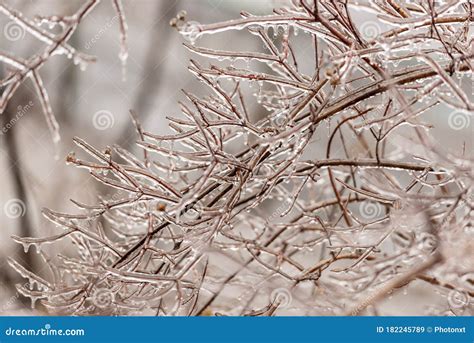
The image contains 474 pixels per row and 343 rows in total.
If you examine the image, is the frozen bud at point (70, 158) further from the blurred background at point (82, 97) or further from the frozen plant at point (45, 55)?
the blurred background at point (82, 97)

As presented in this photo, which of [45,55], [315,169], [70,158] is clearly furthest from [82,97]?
[45,55]

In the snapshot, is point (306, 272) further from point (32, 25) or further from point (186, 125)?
point (32, 25)

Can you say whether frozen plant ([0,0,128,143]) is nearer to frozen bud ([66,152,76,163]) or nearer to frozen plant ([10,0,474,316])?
frozen plant ([10,0,474,316])

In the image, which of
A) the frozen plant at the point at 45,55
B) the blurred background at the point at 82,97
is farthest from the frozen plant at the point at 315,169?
the blurred background at the point at 82,97

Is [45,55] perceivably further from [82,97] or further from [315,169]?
[82,97]

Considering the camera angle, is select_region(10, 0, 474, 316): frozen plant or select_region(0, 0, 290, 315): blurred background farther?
select_region(0, 0, 290, 315): blurred background

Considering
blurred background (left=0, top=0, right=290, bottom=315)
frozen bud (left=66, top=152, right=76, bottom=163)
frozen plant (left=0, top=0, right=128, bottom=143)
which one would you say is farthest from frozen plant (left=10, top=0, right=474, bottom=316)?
blurred background (left=0, top=0, right=290, bottom=315)

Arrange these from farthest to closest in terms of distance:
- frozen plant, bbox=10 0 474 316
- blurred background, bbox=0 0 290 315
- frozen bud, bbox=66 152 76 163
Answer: blurred background, bbox=0 0 290 315, frozen bud, bbox=66 152 76 163, frozen plant, bbox=10 0 474 316

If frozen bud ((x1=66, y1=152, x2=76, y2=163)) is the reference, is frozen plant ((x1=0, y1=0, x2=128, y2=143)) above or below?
above

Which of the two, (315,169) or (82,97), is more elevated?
(82,97)

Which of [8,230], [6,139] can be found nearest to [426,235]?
[8,230]

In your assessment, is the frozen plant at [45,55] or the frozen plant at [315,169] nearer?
the frozen plant at [45,55]
